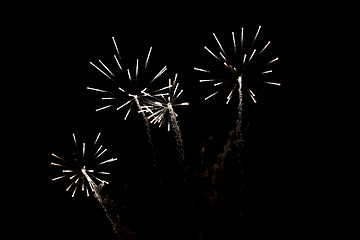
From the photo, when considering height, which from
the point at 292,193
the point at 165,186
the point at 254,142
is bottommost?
the point at 165,186

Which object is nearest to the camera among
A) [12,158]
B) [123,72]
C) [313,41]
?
[123,72]

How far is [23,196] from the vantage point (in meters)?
4.84

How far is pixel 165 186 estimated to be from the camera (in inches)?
178

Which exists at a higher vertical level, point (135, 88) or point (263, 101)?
point (263, 101)

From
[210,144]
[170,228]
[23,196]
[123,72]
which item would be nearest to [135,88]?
[123,72]

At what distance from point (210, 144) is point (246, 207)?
1248 mm

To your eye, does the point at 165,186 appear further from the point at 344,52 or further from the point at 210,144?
the point at 344,52

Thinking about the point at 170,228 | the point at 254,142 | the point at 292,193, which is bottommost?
the point at 170,228

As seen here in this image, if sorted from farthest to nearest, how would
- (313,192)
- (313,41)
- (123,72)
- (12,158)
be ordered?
(313,192), (12,158), (313,41), (123,72)

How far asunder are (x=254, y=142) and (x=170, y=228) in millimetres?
1986

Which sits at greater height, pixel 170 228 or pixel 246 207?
pixel 246 207

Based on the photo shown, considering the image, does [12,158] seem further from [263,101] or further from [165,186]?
[263,101]

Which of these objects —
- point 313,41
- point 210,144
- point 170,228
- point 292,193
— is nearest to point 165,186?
point 170,228

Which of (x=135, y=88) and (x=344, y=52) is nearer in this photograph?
(x=135, y=88)
